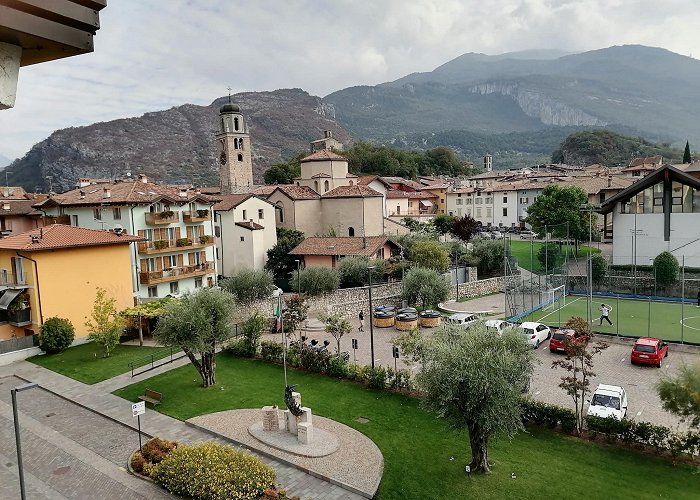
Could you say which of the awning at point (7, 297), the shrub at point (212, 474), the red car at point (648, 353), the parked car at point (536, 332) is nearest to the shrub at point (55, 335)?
the awning at point (7, 297)

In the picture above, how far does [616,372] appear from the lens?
72.7ft

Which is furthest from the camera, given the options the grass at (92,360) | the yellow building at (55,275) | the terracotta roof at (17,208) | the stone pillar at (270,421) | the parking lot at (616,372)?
the terracotta roof at (17,208)

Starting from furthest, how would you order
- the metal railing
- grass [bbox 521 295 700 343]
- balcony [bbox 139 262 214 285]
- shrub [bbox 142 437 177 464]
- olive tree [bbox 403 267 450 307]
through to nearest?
olive tree [bbox 403 267 450 307] < balcony [bbox 139 262 214 285] < grass [bbox 521 295 700 343] < the metal railing < shrub [bbox 142 437 177 464]

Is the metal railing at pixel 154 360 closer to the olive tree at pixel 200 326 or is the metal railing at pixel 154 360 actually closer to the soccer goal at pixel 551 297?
the olive tree at pixel 200 326

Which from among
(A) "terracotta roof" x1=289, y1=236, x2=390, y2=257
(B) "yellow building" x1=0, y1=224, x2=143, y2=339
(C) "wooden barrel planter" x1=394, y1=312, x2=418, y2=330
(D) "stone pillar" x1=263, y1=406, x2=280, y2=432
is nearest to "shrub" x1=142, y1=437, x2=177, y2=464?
(D) "stone pillar" x1=263, y1=406, x2=280, y2=432

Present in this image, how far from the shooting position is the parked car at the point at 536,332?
85.3 ft

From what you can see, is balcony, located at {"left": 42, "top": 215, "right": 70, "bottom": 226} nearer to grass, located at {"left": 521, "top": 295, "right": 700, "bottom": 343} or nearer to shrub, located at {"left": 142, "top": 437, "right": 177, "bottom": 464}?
shrub, located at {"left": 142, "top": 437, "right": 177, "bottom": 464}

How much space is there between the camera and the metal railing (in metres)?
A: 24.2

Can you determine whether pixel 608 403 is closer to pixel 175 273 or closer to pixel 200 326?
pixel 200 326

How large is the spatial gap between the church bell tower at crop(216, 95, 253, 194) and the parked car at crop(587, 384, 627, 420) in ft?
158

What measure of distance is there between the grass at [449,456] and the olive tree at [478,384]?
3.30ft

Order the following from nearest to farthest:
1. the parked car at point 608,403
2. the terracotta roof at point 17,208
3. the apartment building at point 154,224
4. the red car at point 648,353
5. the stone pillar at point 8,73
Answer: the stone pillar at point 8,73, the parked car at point 608,403, the red car at point 648,353, the apartment building at point 154,224, the terracotta roof at point 17,208

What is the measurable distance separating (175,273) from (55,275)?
30.4 ft

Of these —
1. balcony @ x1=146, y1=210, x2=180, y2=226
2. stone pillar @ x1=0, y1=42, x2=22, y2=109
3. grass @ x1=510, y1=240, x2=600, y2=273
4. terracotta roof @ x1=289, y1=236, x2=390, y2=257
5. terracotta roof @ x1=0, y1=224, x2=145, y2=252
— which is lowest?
grass @ x1=510, y1=240, x2=600, y2=273
